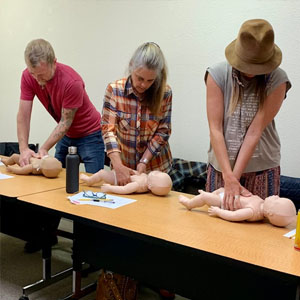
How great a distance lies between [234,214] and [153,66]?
0.79 m

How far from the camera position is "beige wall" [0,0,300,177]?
262 cm

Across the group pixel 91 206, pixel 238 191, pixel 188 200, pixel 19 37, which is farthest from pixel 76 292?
pixel 19 37

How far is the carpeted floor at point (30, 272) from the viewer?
78.7 inches

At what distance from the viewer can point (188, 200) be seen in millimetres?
1456

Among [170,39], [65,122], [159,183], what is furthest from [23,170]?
[170,39]

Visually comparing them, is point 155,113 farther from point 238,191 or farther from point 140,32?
point 140,32

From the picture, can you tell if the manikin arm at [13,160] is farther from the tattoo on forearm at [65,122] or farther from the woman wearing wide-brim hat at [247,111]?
the woman wearing wide-brim hat at [247,111]

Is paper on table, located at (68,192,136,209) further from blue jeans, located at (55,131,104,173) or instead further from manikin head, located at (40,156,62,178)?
blue jeans, located at (55,131,104,173)

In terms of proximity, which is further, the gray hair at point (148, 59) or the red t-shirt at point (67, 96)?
the red t-shirt at point (67, 96)

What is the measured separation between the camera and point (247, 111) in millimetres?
1461

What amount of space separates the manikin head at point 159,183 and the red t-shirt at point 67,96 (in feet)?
2.61

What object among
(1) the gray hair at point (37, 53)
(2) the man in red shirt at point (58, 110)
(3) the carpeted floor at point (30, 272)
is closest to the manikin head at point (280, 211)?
(3) the carpeted floor at point (30, 272)

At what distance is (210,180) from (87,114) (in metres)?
1.05

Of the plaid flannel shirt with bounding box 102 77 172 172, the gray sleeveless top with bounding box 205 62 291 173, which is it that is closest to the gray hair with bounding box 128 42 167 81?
the plaid flannel shirt with bounding box 102 77 172 172
